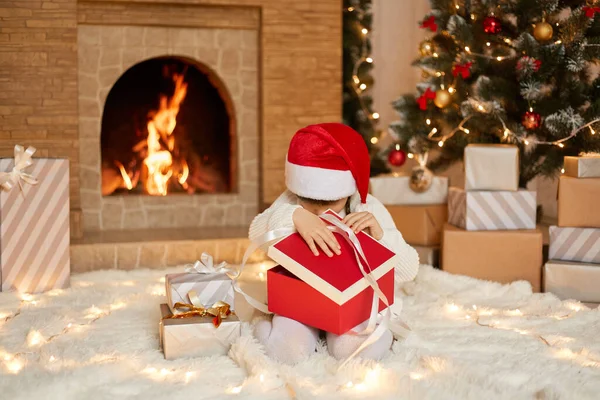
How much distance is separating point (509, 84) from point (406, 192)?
608 millimetres

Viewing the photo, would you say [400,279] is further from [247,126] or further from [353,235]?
[247,126]

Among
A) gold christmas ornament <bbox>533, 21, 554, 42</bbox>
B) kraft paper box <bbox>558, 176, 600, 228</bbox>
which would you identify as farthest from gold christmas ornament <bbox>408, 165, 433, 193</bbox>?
gold christmas ornament <bbox>533, 21, 554, 42</bbox>

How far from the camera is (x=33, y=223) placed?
98.5 inches

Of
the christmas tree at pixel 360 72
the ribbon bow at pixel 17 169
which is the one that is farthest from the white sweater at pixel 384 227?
the christmas tree at pixel 360 72

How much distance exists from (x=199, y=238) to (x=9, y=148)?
2.90 feet

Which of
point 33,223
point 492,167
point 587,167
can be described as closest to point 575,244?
point 587,167

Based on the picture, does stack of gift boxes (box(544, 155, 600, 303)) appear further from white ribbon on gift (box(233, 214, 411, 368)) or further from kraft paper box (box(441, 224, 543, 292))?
white ribbon on gift (box(233, 214, 411, 368))

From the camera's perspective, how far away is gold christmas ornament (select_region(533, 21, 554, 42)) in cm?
277

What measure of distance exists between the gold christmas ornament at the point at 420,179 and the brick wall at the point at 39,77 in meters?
1.42

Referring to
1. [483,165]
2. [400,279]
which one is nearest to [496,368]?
[400,279]

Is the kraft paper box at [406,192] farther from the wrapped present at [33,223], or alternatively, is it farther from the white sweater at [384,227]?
the wrapped present at [33,223]

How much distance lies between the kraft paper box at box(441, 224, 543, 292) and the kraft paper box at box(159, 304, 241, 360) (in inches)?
43.7

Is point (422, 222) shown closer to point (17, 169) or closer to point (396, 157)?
point (396, 157)

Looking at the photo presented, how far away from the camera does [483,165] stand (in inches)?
107
